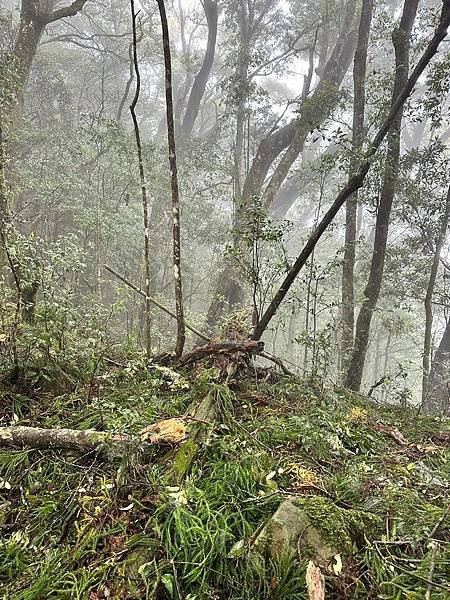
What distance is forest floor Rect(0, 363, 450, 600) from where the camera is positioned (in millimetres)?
1912

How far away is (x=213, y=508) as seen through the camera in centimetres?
234

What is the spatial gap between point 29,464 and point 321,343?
3.67 m

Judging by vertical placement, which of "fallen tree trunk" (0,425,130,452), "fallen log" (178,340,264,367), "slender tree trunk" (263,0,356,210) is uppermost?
"slender tree trunk" (263,0,356,210)

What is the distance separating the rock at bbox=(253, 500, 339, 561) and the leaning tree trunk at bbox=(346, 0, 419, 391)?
5220 mm

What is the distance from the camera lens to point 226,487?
8.16ft

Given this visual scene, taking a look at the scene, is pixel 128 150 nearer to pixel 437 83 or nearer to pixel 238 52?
pixel 238 52

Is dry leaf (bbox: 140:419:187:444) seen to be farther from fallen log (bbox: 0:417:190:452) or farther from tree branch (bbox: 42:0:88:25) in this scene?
tree branch (bbox: 42:0:88:25)

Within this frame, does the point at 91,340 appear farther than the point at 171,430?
Yes

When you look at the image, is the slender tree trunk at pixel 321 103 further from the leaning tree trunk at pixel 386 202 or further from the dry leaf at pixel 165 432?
the dry leaf at pixel 165 432

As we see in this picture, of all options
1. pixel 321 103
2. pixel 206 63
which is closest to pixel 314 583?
pixel 321 103

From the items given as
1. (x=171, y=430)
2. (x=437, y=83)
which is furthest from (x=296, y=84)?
(x=171, y=430)

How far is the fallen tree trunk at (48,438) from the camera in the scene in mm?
2760

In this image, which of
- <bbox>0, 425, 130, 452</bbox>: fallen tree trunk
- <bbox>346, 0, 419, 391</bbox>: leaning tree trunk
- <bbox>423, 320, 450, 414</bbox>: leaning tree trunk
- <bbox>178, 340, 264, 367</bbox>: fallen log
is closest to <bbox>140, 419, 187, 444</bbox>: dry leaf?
<bbox>0, 425, 130, 452</bbox>: fallen tree trunk

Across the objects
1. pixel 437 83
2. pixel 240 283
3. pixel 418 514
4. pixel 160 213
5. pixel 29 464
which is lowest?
pixel 29 464
